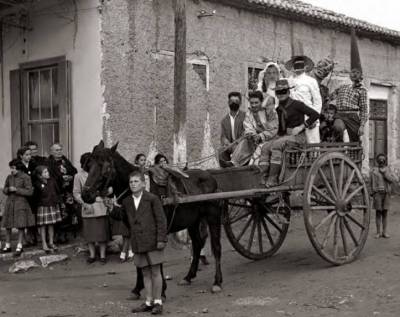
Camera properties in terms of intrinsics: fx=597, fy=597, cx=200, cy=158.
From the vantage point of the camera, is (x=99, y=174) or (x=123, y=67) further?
(x=123, y=67)

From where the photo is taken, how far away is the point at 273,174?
23.4 ft

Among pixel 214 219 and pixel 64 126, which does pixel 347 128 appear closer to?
pixel 214 219

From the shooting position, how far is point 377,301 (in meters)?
5.72

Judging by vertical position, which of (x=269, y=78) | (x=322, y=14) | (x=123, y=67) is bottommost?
(x=269, y=78)

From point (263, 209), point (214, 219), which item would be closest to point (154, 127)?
point (263, 209)

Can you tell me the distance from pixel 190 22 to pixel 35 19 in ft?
8.93

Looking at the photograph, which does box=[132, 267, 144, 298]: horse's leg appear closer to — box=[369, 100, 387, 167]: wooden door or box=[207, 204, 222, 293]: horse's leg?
box=[207, 204, 222, 293]: horse's leg

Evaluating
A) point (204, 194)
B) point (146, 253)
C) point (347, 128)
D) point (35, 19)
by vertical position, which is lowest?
point (146, 253)

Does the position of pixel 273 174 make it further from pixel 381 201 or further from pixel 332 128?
pixel 381 201

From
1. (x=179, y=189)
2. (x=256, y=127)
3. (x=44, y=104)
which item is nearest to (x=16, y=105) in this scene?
(x=44, y=104)

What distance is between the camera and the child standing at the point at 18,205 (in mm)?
8711

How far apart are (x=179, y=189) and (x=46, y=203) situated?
307 centimetres

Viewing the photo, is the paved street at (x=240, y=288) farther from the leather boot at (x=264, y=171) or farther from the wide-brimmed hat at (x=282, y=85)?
the wide-brimmed hat at (x=282, y=85)

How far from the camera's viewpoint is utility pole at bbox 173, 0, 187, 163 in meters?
9.45
